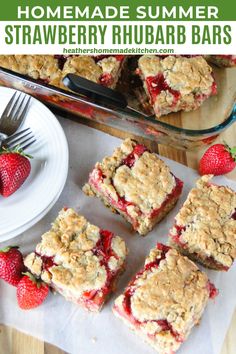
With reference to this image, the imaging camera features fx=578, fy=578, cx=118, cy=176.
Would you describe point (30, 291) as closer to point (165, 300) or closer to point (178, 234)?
point (165, 300)

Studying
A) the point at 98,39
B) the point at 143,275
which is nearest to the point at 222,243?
the point at 143,275

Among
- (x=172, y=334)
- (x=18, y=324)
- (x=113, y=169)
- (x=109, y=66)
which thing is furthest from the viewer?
(x=109, y=66)

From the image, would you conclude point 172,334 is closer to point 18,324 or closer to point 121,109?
point 18,324

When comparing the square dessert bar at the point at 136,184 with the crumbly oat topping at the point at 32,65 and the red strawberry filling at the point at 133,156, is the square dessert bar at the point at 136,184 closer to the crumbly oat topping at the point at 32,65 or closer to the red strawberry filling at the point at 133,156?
the red strawberry filling at the point at 133,156

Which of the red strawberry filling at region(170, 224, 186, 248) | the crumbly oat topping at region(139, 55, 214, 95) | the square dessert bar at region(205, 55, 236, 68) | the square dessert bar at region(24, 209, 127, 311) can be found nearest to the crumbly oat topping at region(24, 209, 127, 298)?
the square dessert bar at region(24, 209, 127, 311)

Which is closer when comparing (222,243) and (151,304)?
(151,304)

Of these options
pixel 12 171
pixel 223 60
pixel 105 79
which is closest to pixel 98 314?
pixel 12 171

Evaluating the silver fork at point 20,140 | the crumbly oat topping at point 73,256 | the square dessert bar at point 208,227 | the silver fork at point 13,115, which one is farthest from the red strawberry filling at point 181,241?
the silver fork at point 13,115
